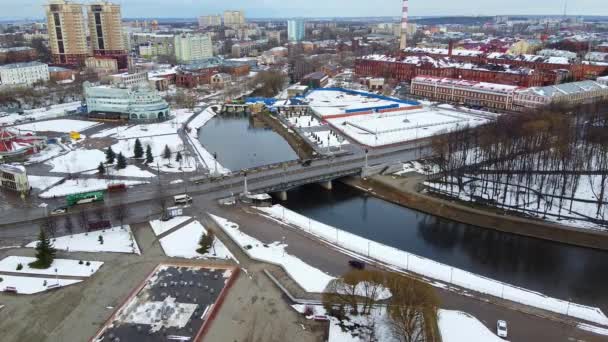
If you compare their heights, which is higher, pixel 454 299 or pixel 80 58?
pixel 80 58

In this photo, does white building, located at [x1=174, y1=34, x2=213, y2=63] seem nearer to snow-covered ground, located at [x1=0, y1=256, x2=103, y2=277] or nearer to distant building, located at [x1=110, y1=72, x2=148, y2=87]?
distant building, located at [x1=110, y1=72, x2=148, y2=87]

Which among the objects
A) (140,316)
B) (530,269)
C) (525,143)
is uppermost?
(525,143)

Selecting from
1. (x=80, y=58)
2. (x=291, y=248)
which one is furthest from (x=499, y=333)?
(x=80, y=58)

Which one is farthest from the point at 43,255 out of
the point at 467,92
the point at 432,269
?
the point at 467,92

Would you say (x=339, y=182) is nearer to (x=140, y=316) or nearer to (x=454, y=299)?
(x=454, y=299)

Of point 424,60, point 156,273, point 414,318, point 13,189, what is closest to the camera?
point 414,318

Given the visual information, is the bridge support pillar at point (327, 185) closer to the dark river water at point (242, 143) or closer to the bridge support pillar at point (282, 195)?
the bridge support pillar at point (282, 195)
